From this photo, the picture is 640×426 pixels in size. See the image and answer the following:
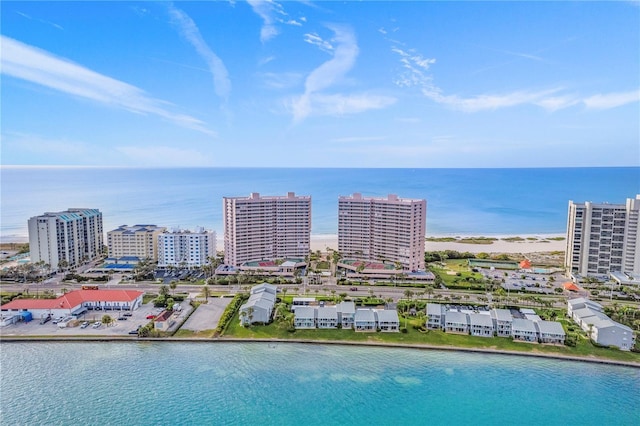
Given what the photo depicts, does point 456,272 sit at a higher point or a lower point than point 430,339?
higher

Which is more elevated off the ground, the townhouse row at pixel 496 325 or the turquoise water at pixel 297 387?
the townhouse row at pixel 496 325

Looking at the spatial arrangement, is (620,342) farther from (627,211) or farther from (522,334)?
(627,211)

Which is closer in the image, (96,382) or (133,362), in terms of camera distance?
(96,382)

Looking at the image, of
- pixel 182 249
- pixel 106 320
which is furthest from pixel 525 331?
pixel 182 249

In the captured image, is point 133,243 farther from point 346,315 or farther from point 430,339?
point 430,339

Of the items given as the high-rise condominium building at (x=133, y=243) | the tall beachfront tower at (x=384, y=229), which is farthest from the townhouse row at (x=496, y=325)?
the high-rise condominium building at (x=133, y=243)

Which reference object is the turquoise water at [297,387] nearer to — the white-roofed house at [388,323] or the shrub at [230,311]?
the shrub at [230,311]

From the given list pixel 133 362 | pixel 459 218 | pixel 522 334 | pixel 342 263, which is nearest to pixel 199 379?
pixel 133 362
